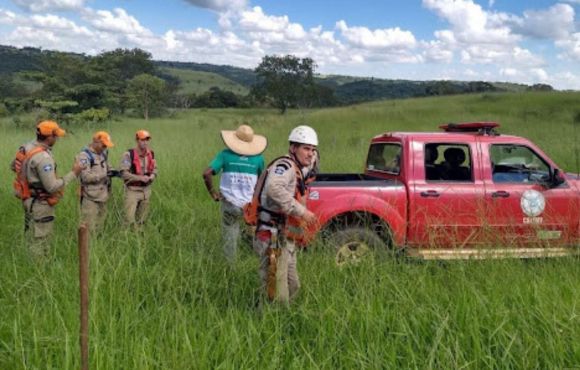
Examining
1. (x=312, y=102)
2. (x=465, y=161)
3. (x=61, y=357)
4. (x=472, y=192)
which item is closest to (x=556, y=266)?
(x=472, y=192)

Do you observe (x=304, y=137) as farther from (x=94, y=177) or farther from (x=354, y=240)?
(x=94, y=177)

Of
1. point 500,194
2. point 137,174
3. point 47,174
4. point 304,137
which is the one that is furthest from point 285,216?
point 137,174

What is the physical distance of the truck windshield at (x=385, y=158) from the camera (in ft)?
19.7

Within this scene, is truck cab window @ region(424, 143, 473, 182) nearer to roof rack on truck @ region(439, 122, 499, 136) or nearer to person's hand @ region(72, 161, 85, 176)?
roof rack on truck @ region(439, 122, 499, 136)

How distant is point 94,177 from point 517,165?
5.10m

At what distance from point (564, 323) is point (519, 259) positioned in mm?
1139

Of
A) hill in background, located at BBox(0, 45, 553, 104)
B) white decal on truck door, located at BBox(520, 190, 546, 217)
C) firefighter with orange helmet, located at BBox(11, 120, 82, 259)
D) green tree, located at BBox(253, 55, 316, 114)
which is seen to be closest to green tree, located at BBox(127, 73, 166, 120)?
green tree, located at BBox(253, 55, 316, 114)

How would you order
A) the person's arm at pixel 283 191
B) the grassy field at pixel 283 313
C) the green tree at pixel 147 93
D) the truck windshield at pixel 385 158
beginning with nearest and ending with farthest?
the grassy field at pixel 283 313
the person's arm at pixel 283 191
the truck windshield at pixel 385 158
the green tree at pixel 147 93

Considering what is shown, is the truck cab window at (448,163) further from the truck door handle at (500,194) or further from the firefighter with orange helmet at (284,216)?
the firefighter with orange helmet at (284,216)

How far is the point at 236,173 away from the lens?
5.50 m

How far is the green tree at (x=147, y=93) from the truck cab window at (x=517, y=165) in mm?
43784

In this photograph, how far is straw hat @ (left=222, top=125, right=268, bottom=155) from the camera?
18.0ft

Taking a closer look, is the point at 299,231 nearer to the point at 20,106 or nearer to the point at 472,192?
the point at 472,192

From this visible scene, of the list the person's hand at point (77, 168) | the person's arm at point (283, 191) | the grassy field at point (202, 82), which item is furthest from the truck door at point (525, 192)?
the grassy field at point (202, 82)
